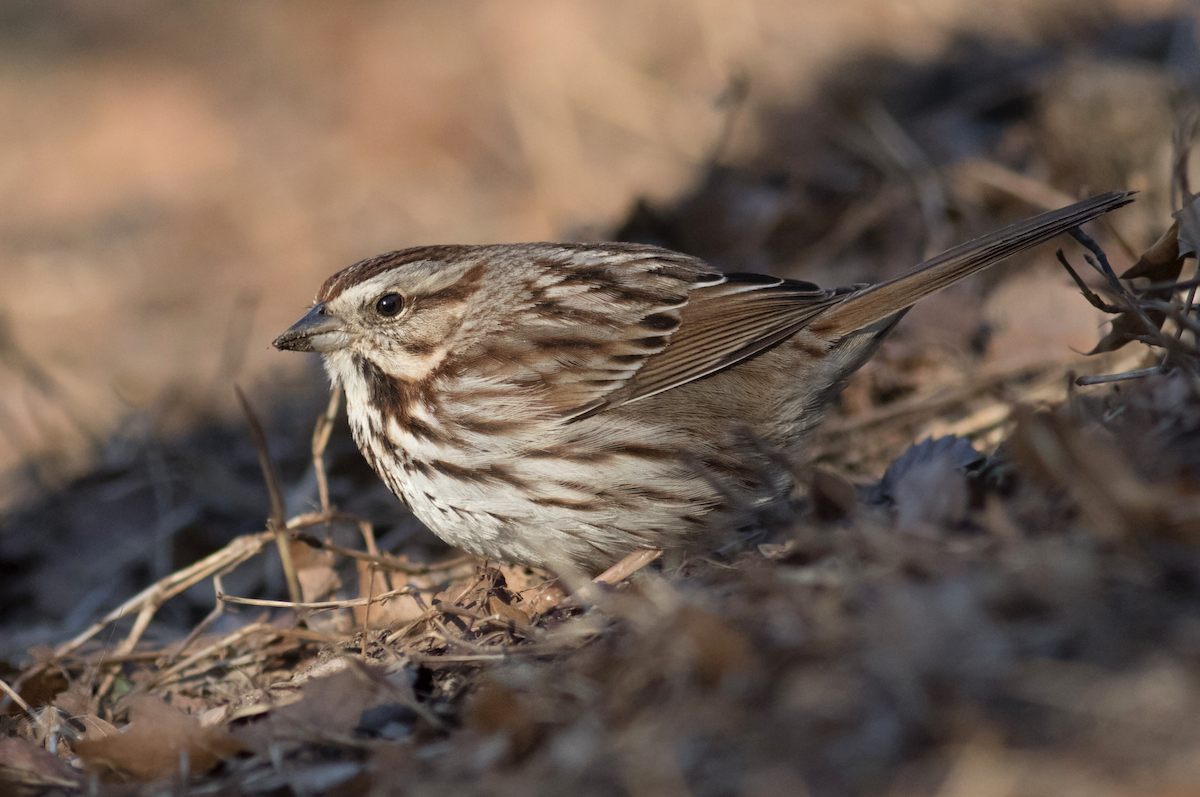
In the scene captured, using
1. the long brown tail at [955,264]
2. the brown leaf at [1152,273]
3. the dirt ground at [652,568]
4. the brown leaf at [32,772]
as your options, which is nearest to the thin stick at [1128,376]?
the dirt ground at [652,568]

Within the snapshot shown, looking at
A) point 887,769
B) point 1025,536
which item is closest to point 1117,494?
point 1025,536

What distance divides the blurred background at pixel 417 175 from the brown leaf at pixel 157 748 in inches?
80.1

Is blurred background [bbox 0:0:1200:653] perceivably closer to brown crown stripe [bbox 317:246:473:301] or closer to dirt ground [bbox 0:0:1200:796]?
dirt ground [bbox 0:0:1200:796]

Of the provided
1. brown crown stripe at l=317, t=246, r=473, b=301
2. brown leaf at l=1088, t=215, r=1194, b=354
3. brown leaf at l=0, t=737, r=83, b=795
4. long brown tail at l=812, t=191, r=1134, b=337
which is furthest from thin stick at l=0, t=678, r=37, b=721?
brown leaf at l=1088, t=215, r=1194, b=354

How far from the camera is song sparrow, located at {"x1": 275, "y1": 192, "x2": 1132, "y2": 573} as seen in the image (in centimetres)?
389

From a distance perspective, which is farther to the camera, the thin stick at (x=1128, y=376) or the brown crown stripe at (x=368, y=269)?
the brown crown stripe at (x=368, y=269)

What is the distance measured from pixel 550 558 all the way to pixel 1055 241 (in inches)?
138

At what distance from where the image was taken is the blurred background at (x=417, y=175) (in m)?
5.68

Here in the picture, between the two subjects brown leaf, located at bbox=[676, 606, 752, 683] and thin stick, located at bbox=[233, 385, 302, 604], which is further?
thin stick, located at bbox=[233, 385, 302, 604]

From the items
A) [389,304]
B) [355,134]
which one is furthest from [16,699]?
[355,134]

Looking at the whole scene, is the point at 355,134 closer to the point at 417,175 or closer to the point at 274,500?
the point at 417,175

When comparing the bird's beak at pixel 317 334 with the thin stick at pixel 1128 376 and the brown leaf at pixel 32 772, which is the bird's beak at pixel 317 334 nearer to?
the brown leaf at pixel 32 772

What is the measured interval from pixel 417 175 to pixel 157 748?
28.6 feet

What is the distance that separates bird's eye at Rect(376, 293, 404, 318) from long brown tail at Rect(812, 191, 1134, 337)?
1.69 meters
